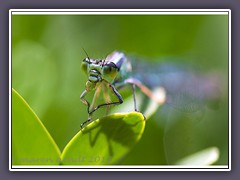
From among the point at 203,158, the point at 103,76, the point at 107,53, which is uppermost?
the point at 107,53

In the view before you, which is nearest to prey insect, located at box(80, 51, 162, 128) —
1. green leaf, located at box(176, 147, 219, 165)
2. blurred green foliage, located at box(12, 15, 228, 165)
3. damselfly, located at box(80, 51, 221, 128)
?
damselfly, located at box(80, 51, 221, 128)

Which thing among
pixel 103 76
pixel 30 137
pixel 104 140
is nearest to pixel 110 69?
pixel 103 76

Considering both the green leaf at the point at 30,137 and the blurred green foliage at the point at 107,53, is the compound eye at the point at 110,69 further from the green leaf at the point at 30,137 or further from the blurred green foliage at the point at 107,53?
the green leaf at the point at 30,137

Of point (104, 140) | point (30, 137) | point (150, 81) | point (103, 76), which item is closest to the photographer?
point (30, 137)

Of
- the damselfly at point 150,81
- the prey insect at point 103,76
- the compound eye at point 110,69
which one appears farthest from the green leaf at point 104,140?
the compound eye at point 110,69

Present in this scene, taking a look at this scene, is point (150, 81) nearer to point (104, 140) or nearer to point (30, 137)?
point (104, 140)
